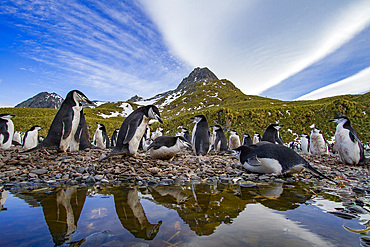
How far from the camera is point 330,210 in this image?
213 cm

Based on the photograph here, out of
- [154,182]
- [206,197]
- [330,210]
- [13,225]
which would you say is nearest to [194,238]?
[206,197]

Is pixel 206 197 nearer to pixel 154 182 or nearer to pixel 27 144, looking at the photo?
pixel 154 182

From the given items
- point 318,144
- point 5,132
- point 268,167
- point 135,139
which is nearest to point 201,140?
point 135,139

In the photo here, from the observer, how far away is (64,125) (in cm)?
566

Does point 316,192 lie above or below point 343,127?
below

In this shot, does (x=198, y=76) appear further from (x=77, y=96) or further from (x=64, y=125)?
(x=64, y=125)

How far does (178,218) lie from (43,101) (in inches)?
3233

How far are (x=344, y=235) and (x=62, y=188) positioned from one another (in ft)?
12.2

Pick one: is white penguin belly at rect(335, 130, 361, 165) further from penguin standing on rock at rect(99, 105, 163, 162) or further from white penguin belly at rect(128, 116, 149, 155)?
white penguin belly at rect(128, 116, 149, 155)

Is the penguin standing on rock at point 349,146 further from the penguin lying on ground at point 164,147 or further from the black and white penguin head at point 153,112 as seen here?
the black and white penguin head at point 153,112

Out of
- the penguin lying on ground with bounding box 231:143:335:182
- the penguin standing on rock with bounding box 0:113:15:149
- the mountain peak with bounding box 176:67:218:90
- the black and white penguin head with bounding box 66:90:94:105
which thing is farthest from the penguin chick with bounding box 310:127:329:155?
the mountain peak with bounding box 176:67:218:90

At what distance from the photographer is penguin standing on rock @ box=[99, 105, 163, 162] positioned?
16.8ft

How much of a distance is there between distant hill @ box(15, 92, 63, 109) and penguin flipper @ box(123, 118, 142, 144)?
252ft

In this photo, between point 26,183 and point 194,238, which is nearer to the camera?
point 194,238
